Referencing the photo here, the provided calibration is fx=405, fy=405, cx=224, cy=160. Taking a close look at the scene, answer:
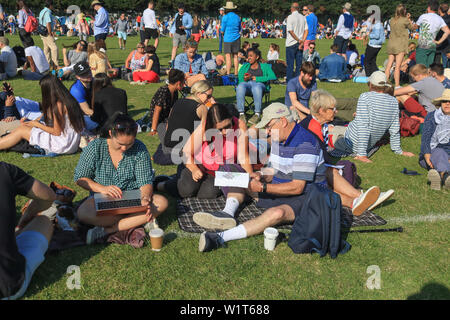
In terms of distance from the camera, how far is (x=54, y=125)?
6.41 m

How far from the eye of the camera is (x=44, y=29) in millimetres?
13672

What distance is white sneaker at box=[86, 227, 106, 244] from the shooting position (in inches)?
165

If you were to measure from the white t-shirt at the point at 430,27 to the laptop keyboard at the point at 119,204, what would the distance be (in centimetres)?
1020

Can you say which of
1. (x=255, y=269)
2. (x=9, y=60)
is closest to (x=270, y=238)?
(x=255, y=269)

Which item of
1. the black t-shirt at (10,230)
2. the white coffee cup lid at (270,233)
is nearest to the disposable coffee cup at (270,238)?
the white coffee cup lid at (270,233)

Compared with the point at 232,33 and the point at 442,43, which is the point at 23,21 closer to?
the point at 232,33

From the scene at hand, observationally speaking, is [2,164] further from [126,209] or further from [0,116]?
[0,116]

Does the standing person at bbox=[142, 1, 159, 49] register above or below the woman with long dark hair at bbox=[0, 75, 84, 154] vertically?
above

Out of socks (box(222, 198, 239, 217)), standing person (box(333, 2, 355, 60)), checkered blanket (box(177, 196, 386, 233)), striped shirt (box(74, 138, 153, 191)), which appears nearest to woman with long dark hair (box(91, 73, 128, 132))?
checkered blanket (box(177, 196, 386, 233))

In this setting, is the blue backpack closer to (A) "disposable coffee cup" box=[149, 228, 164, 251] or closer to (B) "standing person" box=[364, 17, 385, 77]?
(A) "disposable coffee cup" box=[149, 228, 164, 251]

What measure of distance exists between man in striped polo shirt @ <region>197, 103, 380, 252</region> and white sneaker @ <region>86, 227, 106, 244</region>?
1.06 m

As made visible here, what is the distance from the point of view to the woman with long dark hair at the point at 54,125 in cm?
609

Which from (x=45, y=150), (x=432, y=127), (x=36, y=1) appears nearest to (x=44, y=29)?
(x=45, y=150)

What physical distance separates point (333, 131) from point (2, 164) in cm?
600
